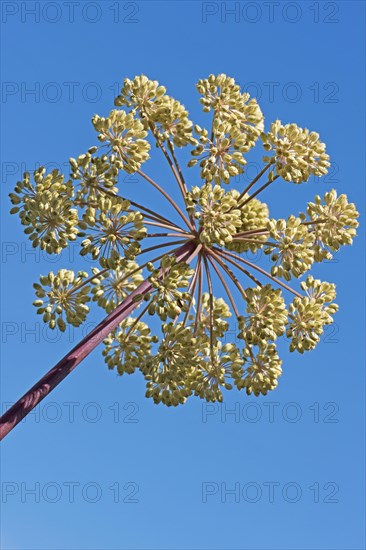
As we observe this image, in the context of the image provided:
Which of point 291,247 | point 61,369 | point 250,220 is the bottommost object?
point 61,369

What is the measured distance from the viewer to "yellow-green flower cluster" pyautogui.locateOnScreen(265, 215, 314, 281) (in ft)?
22.2

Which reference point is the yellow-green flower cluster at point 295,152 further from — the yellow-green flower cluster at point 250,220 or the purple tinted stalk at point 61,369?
the purple tinted stalk at point 61,369

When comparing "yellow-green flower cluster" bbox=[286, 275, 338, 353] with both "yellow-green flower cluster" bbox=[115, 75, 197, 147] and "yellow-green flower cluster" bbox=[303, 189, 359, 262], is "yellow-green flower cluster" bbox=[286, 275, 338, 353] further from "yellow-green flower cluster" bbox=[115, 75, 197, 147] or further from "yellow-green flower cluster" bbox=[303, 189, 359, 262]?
"yellow-green flower cluster" bbox=[115, 75, 197, 147]

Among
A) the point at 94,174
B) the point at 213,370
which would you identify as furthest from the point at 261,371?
the point at 94,174

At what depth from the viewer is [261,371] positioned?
7750 millimetres

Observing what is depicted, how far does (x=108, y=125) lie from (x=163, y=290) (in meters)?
1.65

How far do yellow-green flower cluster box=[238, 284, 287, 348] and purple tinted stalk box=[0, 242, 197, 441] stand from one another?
996 millimetres

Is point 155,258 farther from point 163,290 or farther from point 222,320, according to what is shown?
point 222,320

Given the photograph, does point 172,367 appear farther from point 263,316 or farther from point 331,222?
point 331,222

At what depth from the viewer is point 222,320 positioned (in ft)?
27.0

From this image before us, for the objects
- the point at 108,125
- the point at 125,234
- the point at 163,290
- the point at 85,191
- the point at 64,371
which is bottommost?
the point at 64,371

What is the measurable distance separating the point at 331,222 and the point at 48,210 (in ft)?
8.91

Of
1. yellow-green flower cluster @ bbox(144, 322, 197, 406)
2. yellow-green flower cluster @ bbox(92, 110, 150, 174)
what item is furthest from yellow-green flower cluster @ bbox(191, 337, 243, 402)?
yellow-green flower cluster @ bbox(92, 110, 150, 174)

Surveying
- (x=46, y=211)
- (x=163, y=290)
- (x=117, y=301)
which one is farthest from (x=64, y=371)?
(x=117, y=301)
